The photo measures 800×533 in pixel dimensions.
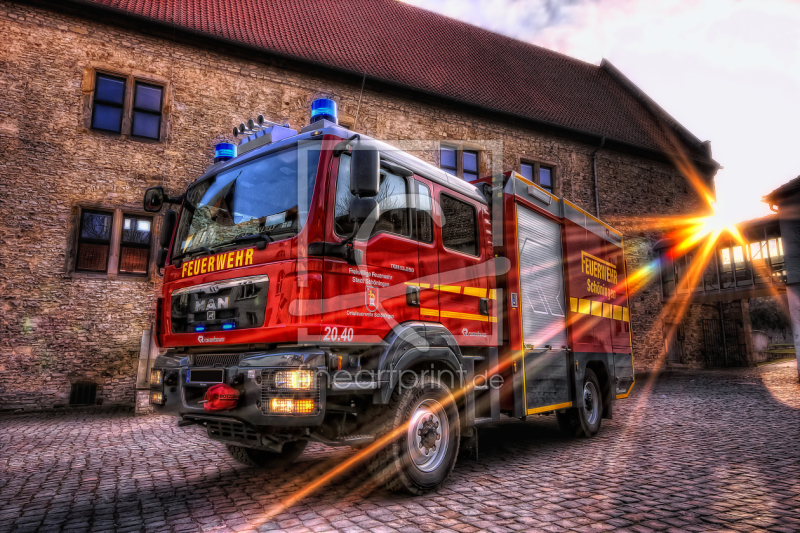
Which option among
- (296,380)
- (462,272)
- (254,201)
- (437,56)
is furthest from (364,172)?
(437,56)

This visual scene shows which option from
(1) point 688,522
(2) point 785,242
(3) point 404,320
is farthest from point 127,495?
(2) point 785,242

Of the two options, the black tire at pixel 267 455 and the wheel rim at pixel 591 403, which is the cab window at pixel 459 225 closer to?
the black tire at pixel 267 455

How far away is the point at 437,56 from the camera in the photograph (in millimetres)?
17688

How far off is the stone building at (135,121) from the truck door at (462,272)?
5.66 m

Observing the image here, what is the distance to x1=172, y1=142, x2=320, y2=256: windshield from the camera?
3730 mm

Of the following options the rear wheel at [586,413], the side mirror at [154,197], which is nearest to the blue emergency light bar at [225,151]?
the side mirror at [154,197]

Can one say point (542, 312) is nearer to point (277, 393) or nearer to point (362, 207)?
point (362, 207)

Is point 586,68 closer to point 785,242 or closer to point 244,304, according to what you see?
point 785,242

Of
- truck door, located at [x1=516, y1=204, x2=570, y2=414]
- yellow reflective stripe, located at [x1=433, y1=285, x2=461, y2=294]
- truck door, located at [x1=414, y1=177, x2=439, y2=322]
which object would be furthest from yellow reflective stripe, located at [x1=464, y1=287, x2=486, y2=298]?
truck door, located at [x1=516, y1=204, x2=570, y2=414]

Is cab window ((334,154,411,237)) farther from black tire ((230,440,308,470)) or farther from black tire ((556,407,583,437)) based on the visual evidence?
black tire ((556,407,583,437))

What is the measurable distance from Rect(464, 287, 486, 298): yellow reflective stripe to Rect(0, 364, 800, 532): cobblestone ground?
1.73m

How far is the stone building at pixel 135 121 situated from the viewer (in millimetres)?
10398

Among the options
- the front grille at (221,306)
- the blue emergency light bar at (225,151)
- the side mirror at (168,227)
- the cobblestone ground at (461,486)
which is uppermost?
the blue emergency light bar at (225,151)

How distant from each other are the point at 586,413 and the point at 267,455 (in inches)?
170
